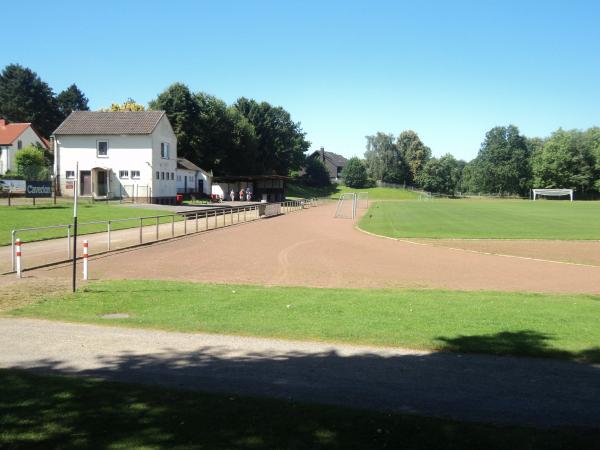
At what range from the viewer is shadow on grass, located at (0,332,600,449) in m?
4.28

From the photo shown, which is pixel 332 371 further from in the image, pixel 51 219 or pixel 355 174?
pixel 355 174

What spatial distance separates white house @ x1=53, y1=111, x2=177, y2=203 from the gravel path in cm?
4445

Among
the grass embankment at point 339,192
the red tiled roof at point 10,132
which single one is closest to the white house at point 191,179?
the red tiled roof at point 10,132

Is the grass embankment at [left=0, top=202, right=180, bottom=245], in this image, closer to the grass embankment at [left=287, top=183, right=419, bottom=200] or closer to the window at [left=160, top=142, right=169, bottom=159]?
the window at [left=160, top=142, right=169, bottom=159]

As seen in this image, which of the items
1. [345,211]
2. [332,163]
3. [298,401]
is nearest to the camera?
[298,401]

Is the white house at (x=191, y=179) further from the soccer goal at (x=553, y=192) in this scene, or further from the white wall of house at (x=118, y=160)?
the soccer goal at (x=553, y=192)

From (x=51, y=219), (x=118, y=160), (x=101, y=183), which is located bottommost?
(x=51, y=219)

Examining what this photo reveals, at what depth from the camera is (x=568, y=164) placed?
10550 cm

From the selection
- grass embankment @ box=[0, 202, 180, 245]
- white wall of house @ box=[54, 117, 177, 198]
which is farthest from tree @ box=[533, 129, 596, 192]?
grass embankment @ box=[0, 202, 180, 245]

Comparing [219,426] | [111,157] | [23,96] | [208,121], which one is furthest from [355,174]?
[219,426]

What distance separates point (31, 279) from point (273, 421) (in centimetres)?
1130

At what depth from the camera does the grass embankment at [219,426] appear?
417 cm

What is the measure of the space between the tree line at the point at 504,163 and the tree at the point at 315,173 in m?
16.1

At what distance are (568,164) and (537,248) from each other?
92510 mm
